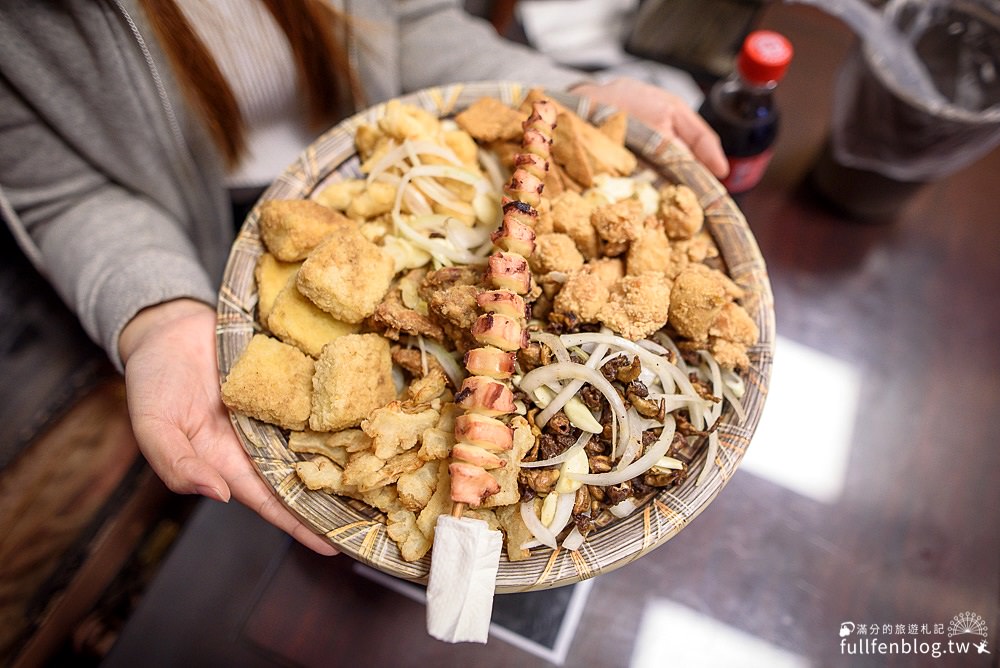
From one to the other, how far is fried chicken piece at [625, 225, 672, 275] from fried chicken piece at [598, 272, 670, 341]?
0.21ft

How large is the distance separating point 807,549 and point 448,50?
1.43 meters

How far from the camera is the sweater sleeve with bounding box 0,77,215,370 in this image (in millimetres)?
1073

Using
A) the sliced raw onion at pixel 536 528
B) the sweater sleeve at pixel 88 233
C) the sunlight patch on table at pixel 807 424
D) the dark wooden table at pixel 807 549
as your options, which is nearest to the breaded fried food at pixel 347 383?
the sliced raw onion at pixel 536 528

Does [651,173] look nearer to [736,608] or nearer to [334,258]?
[334,258]

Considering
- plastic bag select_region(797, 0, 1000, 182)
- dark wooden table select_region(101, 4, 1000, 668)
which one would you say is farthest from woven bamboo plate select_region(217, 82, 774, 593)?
plastic bag select_region(797, 0, 1000, 182)

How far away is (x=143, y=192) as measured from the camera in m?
1.26

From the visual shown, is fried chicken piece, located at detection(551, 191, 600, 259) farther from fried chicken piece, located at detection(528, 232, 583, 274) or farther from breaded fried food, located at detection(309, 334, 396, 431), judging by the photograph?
breaded fried food, located at detection(309, 334, 396, 431)

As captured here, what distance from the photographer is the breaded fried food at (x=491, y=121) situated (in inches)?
41.9

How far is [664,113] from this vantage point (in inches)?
48.9

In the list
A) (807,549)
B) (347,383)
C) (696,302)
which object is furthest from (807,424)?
(347,383)

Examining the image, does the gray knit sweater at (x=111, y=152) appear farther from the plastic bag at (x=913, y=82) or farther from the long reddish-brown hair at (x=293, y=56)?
the plastic bag at (x=913, y=82)

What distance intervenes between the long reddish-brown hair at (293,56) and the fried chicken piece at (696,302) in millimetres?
853

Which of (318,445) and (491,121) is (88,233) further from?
(491,121)

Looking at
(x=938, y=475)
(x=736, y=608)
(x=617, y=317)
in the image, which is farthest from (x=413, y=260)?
(x=938, y=475)
